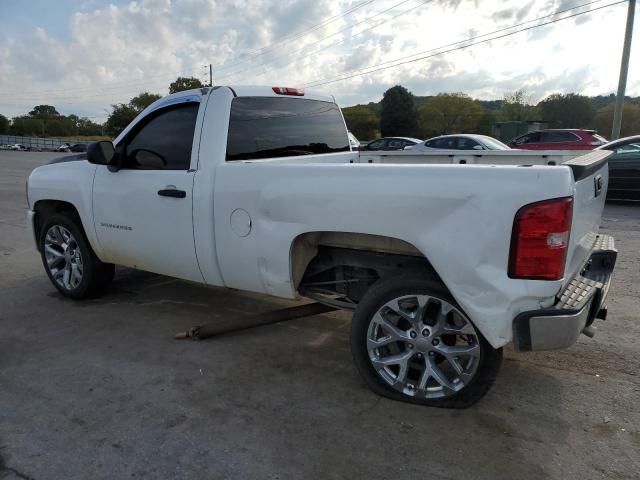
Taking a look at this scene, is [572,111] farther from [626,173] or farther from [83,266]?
[83,266]

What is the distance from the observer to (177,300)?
515 cm

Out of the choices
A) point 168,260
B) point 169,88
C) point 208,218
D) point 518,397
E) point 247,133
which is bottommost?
point 518,397

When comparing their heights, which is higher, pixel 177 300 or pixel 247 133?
pixel 247 133

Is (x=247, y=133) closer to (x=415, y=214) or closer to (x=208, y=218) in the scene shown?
(x=208, y=218)

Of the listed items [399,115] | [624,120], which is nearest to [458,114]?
[399,115]

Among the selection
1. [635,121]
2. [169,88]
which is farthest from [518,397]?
[169,88]

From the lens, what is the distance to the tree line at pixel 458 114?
6216 cm

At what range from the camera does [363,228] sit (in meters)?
2.98

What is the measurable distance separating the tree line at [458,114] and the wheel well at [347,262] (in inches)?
2402

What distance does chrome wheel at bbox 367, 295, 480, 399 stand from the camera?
2.94 m

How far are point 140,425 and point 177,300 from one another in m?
2.29

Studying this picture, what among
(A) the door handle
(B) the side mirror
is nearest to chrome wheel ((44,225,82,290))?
(B) the side mirror

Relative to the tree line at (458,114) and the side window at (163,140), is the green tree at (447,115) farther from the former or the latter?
the side window at (163,140)

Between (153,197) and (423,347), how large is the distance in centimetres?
240
